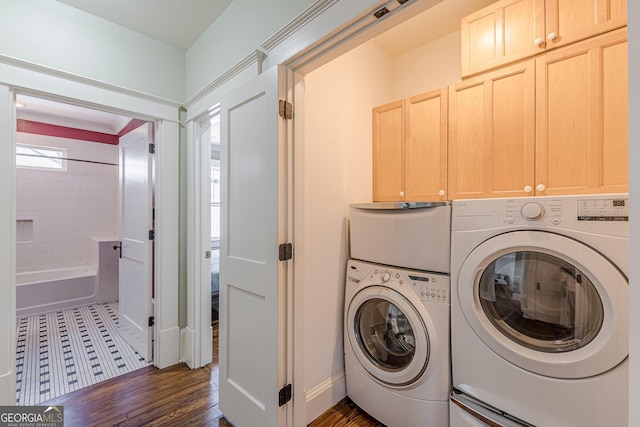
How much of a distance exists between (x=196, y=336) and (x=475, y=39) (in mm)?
2880

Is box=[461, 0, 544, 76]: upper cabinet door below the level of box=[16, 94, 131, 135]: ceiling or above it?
below

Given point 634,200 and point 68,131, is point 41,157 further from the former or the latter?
point 634,200

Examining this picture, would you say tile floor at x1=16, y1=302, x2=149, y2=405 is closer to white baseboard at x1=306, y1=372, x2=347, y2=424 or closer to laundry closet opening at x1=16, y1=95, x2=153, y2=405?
laundry closet opening at x1=16, y1=95, x2=153, y2=405

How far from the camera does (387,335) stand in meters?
1.68

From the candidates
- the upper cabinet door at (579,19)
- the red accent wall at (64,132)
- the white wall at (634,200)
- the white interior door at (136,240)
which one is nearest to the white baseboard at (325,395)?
the white interior door at (136,240)

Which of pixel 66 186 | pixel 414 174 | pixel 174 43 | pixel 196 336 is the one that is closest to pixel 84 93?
pixel 174 43

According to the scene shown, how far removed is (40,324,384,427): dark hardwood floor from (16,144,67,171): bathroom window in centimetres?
349

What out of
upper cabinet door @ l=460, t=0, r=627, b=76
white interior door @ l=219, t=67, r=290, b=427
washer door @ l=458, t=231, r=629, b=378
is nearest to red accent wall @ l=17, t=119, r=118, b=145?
white interior door @ l=219, t=67, r=290, b=427

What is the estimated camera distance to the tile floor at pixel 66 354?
75.7 inches

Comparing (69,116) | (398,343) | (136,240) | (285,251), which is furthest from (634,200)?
(69,116)

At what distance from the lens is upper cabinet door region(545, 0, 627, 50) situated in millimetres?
1228

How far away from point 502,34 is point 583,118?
68cm

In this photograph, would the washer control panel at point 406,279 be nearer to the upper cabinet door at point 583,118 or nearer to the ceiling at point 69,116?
the upper cabinet door at point 583,118

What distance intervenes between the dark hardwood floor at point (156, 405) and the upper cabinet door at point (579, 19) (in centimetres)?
232
